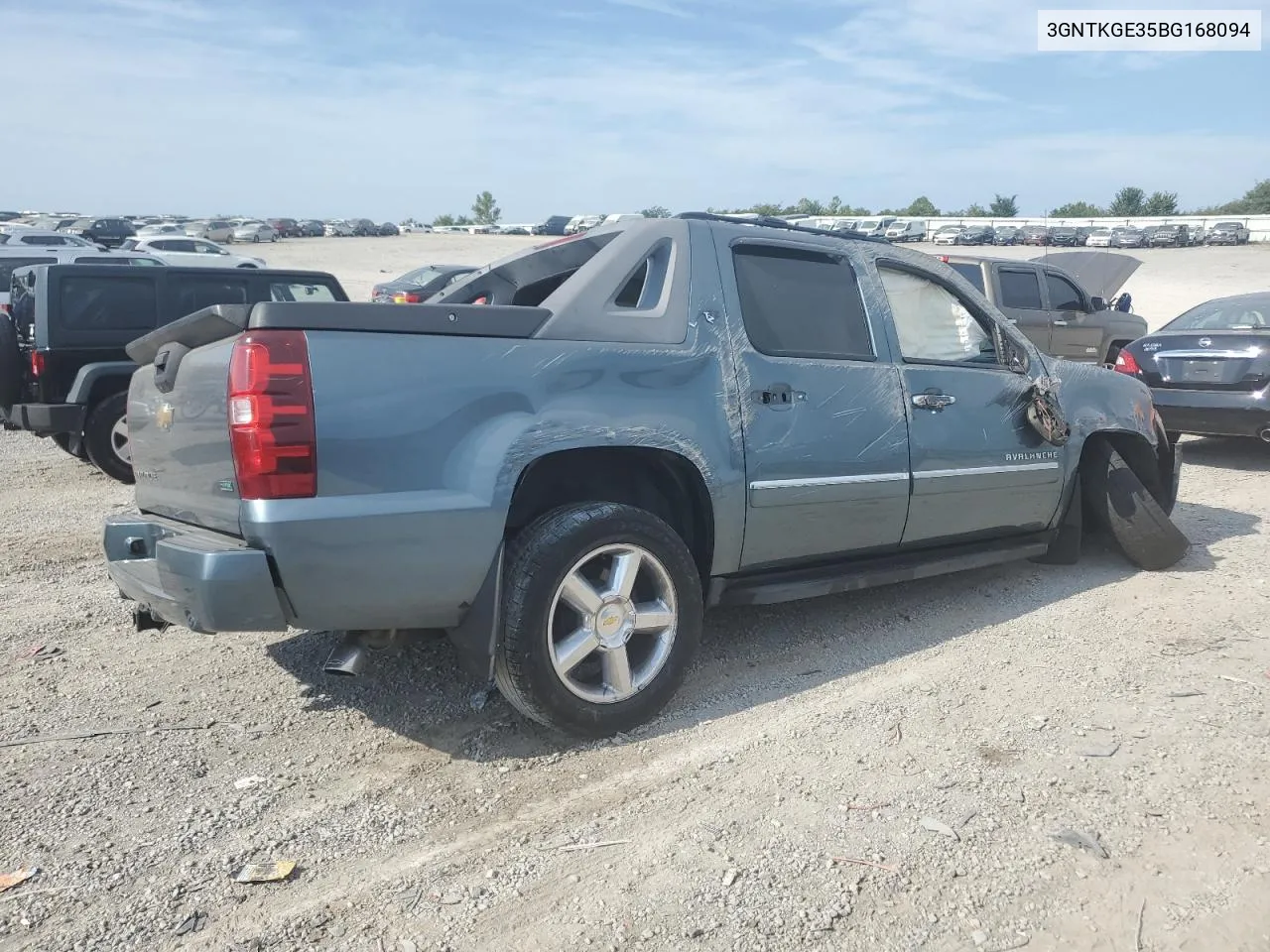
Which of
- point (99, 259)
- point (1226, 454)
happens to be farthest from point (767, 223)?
point (99, 259)

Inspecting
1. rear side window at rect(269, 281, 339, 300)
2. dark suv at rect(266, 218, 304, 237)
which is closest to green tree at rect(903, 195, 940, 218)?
dark suv at rect(266, 218, 304, 237)

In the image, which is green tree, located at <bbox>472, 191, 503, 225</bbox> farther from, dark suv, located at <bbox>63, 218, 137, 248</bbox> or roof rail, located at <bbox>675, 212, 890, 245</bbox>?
roof rail, located at <bbox>675, 212, 890, 245</bbox>

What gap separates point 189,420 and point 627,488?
5.21 ft

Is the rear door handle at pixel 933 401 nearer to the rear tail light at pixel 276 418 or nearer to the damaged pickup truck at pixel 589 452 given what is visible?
the damaged pickup truck at pixel 589 452

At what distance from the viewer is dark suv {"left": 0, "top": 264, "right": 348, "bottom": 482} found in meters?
8.21

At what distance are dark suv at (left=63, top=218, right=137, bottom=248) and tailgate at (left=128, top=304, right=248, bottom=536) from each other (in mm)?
41086

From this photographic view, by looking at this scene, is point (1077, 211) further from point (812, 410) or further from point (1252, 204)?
point (812, 410)

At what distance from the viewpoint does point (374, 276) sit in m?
40.8

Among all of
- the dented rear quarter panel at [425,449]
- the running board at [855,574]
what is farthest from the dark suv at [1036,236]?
the dented rear quarter panel at [425,449]

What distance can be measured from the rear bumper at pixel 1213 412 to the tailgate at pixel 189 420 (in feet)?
24.6

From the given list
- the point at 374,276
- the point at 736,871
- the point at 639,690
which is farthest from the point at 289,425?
the point at 374,276

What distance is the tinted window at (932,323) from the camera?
467 cm

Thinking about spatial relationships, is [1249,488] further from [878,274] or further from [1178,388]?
[878,274]

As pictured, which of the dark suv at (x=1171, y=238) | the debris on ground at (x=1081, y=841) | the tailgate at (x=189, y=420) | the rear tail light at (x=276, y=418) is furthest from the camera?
the dark suv at (x=1171, y=238)
